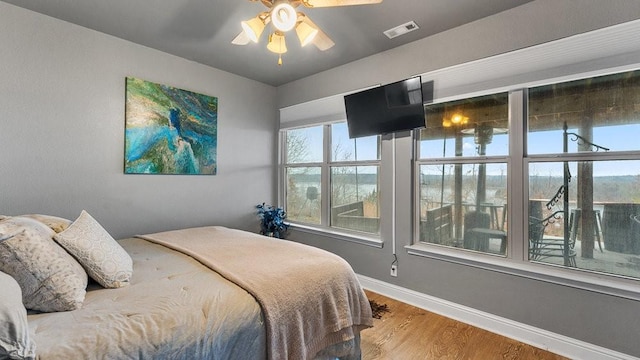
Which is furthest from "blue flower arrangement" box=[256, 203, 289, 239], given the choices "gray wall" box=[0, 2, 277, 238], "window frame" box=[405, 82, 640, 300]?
"window frame" box=[405, 82, 640, 300]

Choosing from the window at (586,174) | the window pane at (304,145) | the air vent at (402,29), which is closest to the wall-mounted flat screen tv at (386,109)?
the air vent at (402,29)

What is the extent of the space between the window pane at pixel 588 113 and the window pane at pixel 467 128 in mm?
203

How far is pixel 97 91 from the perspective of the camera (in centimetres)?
250

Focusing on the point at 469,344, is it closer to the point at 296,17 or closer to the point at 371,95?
the point at 371,95

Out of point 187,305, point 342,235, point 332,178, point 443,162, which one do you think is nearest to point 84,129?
point 187,305

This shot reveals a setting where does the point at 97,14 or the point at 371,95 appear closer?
the point at 97,14

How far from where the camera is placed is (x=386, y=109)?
273 cm

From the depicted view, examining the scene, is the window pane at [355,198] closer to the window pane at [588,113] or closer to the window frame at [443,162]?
the window frame at [443,162]

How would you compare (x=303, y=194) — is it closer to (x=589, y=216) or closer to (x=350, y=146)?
(x=350, y=146)

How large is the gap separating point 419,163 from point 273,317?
2.05 meters

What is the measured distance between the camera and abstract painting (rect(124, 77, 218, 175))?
270 cm

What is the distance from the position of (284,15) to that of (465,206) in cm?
216

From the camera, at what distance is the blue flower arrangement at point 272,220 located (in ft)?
11.9

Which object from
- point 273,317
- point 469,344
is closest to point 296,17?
point 273,317
